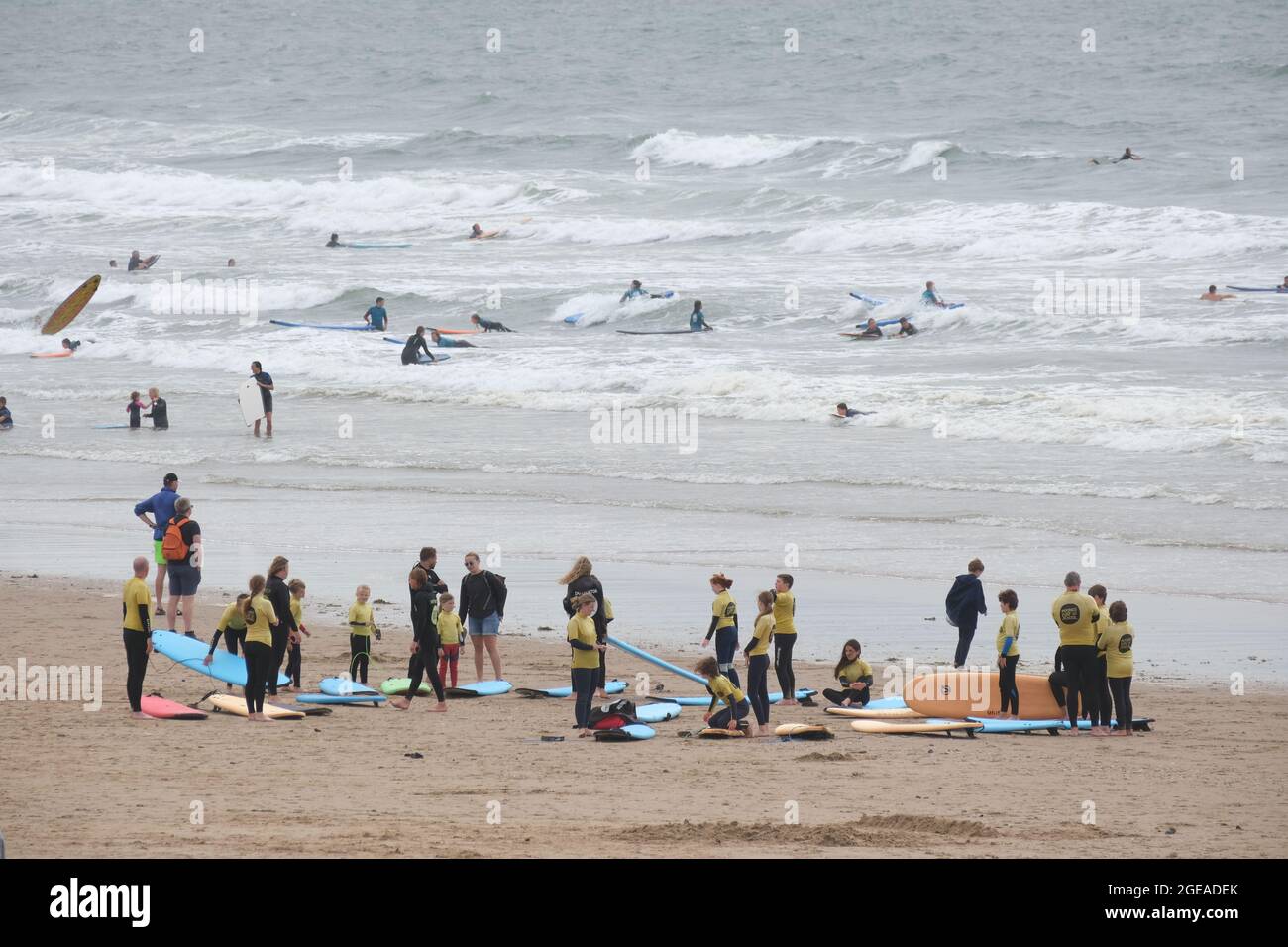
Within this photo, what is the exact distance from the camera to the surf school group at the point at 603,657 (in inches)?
406

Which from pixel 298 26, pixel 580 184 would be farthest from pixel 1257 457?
pixel 298 26

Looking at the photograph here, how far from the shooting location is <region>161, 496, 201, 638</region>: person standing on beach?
12.6 meters

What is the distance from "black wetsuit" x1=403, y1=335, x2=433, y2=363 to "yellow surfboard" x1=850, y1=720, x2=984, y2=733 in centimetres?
1982

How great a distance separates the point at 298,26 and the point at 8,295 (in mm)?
52413

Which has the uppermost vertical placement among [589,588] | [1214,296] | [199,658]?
[1214,296]

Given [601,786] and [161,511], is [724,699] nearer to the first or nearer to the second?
[601,786]

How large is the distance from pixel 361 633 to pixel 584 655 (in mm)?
2106

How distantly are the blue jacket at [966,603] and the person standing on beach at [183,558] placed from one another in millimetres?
6081

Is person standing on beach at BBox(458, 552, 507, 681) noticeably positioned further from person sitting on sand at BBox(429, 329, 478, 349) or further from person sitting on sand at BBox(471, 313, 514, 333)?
person sitting on sand at BBox(471, 313, 514, 333)

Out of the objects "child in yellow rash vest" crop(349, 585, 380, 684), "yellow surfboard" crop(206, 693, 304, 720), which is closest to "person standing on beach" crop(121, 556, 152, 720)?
"yellow surfboard" crop(206, 693, 304, 720)

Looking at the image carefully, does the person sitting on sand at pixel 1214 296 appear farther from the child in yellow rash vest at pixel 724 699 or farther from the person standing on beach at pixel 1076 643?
the child in yellow rash vest at pixel 724 699

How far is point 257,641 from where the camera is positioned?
33.7ft

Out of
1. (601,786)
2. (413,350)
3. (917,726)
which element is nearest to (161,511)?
(601,786)

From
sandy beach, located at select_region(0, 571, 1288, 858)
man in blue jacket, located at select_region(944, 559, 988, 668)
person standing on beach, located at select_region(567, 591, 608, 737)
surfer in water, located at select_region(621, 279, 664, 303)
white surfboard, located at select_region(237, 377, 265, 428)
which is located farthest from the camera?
surfer in water, located at select_region(621, 279, 664, 303)
